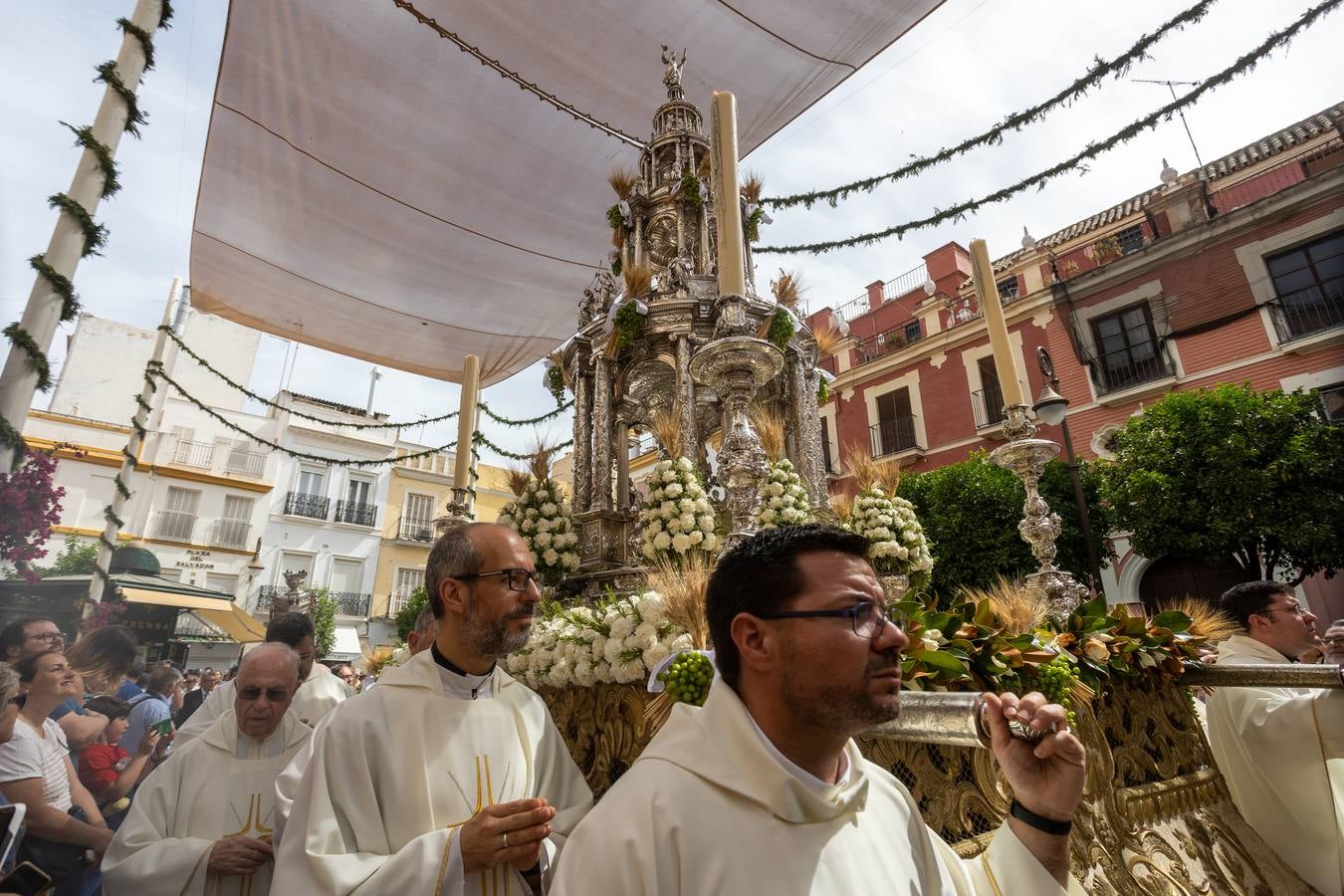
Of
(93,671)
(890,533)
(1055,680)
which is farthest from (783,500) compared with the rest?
(93,671)

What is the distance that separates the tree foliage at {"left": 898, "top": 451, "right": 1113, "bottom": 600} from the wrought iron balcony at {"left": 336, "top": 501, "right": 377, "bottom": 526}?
2204 centimetres

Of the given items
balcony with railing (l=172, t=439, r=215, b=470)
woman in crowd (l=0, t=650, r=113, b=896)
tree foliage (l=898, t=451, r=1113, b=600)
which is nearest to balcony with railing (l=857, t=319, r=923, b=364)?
tree foliage (l=898, t=451, r=1113, b=600)

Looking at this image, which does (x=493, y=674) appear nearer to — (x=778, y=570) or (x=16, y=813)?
(x=778, y=570)

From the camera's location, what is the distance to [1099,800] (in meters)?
1.98

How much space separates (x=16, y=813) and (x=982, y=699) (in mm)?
3321

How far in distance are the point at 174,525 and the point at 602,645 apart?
983 inches

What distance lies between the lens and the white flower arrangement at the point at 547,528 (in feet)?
17.2

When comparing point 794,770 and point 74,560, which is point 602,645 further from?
point 74,560

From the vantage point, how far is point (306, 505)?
24.8m

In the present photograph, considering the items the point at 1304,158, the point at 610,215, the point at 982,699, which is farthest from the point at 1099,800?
the point at 1304,158

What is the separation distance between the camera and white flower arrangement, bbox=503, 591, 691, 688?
2.32 meters

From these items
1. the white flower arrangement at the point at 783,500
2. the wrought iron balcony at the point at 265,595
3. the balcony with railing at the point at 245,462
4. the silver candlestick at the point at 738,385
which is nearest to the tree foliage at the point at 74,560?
the silver candlestick at the point at 738,385

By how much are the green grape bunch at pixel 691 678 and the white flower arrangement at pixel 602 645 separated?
0.31 m

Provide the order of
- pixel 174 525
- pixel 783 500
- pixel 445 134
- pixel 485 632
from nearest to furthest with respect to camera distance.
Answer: pixel 485 632 < pixel 783 500 < pixel 445 134 < pixel 174 525
